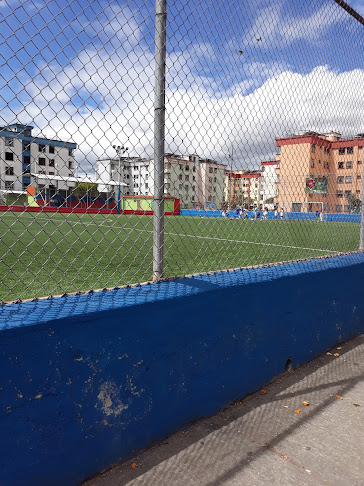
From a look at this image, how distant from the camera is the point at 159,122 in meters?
2.32

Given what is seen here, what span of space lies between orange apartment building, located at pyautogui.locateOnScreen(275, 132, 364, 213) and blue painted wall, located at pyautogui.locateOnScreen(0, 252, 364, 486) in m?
1.39

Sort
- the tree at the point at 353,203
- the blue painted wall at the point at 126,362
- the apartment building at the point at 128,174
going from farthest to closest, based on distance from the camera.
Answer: the tree at the point at 353,203, the apartment building at the point at 128,174, the blue painted wall at the point at 126,362

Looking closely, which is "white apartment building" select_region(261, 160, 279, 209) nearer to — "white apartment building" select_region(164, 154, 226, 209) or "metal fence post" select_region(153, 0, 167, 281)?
"white apartment building" select_region(164, 154, 226, 209)

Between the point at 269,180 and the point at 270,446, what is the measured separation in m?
2.41

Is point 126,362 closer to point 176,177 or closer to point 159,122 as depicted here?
point 176,177

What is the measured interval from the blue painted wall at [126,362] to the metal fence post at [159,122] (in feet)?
1.24

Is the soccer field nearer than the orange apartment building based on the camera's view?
No

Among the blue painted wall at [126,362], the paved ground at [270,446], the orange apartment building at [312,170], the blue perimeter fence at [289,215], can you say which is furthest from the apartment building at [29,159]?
the orange apartment building at [312,170]

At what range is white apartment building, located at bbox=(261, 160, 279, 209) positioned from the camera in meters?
3.50

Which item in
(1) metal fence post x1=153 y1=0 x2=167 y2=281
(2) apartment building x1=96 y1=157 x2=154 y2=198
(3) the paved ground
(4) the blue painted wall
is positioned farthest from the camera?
(1) metal fence post x1=153 y1=0 x2=167 y2=281

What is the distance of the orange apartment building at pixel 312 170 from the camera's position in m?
3.93

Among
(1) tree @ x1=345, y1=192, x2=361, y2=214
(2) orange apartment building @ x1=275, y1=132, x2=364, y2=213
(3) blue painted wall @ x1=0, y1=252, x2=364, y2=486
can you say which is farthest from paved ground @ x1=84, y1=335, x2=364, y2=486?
(1) tree @ x1=345, y1=192, x2=361, y2=214

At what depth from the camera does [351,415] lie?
2668 millimetres

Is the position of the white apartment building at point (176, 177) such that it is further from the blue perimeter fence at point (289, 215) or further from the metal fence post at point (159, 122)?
the blue perimeter fence at point (289, 215)
